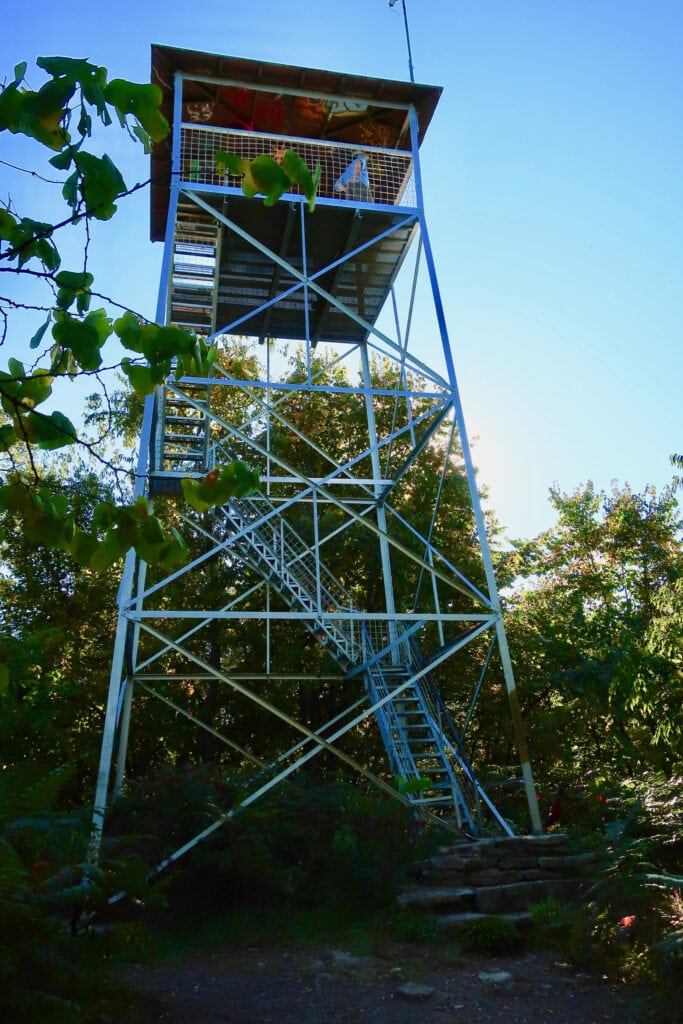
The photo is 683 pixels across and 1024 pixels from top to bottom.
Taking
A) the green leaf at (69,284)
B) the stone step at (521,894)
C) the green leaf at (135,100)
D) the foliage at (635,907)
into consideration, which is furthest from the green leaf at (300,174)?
the stone step at (521,894)

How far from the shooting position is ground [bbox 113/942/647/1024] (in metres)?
5.80

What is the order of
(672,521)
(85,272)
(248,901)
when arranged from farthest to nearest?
(672,521)
(248,901)
(85,272)

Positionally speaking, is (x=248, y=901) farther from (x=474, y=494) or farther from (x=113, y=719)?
(x=474, y=494)

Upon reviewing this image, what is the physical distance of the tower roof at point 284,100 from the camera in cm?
1227

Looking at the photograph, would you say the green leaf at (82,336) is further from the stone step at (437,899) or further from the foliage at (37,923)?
the stone step at (437,899)

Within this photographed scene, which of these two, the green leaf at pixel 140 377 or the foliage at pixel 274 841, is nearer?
the green leaf at pixel 140 377

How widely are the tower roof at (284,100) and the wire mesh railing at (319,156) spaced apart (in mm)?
462

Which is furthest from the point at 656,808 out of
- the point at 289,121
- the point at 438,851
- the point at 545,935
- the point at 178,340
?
the point at 289,121

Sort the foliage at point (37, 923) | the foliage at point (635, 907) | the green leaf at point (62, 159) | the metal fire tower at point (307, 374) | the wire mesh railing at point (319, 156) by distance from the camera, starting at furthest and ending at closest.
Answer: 1. the wire mesh railing at point (319, 156)
2. the metal fire tower at point (307, 374)
3. the foliage at point (635, 907)
4. the foliage at point (37, 923)
5. the green leaf at point (62, 159)

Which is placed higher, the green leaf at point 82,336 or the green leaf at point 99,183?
the green leaf at point 99,183

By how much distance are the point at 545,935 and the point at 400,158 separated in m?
11.3

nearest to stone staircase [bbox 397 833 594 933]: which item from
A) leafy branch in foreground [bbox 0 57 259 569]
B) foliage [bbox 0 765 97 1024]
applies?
foliage [bbox 0 765 97 1024]

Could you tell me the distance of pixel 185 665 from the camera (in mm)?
19500

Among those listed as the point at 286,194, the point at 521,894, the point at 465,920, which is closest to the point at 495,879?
the point at 521,894
